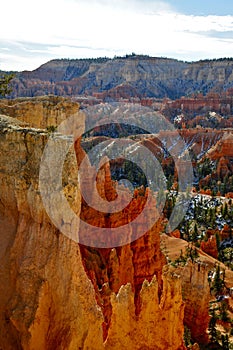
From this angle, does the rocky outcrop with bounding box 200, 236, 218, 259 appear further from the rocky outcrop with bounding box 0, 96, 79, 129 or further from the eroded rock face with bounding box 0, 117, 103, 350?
the eroded rock face with bounding box 0, 117, 103, 350

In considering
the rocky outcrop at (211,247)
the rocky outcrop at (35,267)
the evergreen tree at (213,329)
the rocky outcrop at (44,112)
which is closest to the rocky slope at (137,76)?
the rocky outcrop at (211,247)

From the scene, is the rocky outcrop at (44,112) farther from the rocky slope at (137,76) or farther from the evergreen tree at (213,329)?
the rocky slope at (137,76)

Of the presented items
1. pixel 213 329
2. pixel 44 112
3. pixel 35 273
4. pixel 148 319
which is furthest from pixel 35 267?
pixel 213 329

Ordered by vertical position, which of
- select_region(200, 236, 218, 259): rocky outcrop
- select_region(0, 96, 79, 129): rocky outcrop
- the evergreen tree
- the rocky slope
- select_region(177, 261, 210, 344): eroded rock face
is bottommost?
the evergreen tree

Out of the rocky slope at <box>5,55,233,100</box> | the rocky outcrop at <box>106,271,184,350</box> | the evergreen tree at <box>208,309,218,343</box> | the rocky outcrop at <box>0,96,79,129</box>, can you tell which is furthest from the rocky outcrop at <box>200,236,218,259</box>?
the rocky slope at <box>5,55,233,100</box>

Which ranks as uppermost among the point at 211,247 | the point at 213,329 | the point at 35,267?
the point at 35,267

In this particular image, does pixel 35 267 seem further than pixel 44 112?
No

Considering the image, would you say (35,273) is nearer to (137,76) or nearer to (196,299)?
(196,299)

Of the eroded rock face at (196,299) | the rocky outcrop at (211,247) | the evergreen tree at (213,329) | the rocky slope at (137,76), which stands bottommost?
the evergreen tree at (213,329)

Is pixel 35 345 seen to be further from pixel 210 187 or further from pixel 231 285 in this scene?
pixel 210 187
